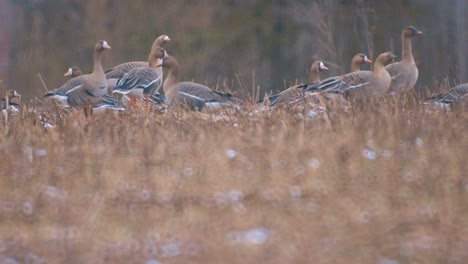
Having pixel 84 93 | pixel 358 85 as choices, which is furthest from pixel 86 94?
pixel 358 85

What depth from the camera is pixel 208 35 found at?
17109 millimetres

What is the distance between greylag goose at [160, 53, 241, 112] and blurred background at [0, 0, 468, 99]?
15.8ft

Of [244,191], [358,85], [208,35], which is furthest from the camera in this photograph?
[208,35]

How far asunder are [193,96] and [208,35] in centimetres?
634

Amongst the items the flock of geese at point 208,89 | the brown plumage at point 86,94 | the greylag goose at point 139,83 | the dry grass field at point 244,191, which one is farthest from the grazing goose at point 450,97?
the brown plumage at point 86,94

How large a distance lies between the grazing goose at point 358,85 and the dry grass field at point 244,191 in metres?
1.92

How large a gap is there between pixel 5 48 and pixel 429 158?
11.3m

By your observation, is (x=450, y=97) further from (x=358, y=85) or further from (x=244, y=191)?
(x=244, y=191)

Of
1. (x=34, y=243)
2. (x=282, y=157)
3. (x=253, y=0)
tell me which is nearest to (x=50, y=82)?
(x=253, y=0)

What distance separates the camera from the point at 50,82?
16703 millimetres

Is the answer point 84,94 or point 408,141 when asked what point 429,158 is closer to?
point 408,141

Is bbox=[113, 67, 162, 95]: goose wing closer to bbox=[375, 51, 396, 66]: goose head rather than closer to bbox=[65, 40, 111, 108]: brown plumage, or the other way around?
bbox=[65, 40, 111, 108]: brown plumage

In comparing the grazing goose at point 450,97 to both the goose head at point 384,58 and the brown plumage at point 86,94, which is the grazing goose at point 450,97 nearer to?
the goose head at point 384,58

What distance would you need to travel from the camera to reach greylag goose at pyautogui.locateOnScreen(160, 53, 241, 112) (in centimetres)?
1032
